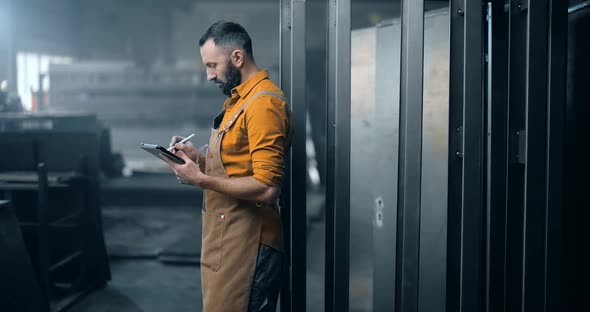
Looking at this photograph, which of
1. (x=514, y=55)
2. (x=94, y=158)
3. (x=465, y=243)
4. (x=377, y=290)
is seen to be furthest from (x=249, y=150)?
(x=94, y=158)

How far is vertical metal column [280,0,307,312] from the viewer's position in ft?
8.00

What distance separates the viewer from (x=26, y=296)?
326 centimetres

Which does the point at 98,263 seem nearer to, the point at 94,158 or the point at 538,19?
the point at 94,158

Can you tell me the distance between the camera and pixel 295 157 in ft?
8.24

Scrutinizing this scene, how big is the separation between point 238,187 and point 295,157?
0.49 m

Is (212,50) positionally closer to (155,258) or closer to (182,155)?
(182,155)

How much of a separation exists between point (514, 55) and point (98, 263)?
3.62 m

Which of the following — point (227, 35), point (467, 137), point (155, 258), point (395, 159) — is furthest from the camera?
point (155, 258)

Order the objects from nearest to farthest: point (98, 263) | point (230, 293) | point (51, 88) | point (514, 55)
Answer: point (230, 293) < point (514, 55) < point (98, 263) < point (51, 88)

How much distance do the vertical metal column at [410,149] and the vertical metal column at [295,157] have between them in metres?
0.42

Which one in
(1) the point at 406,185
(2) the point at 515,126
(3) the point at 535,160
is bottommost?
(1) the point at 406,185

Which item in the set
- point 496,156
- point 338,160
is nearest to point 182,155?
point 338,160

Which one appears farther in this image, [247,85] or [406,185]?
[406,185]

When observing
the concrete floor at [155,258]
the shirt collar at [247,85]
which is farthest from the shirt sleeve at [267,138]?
the concrete floor at [155,258]
